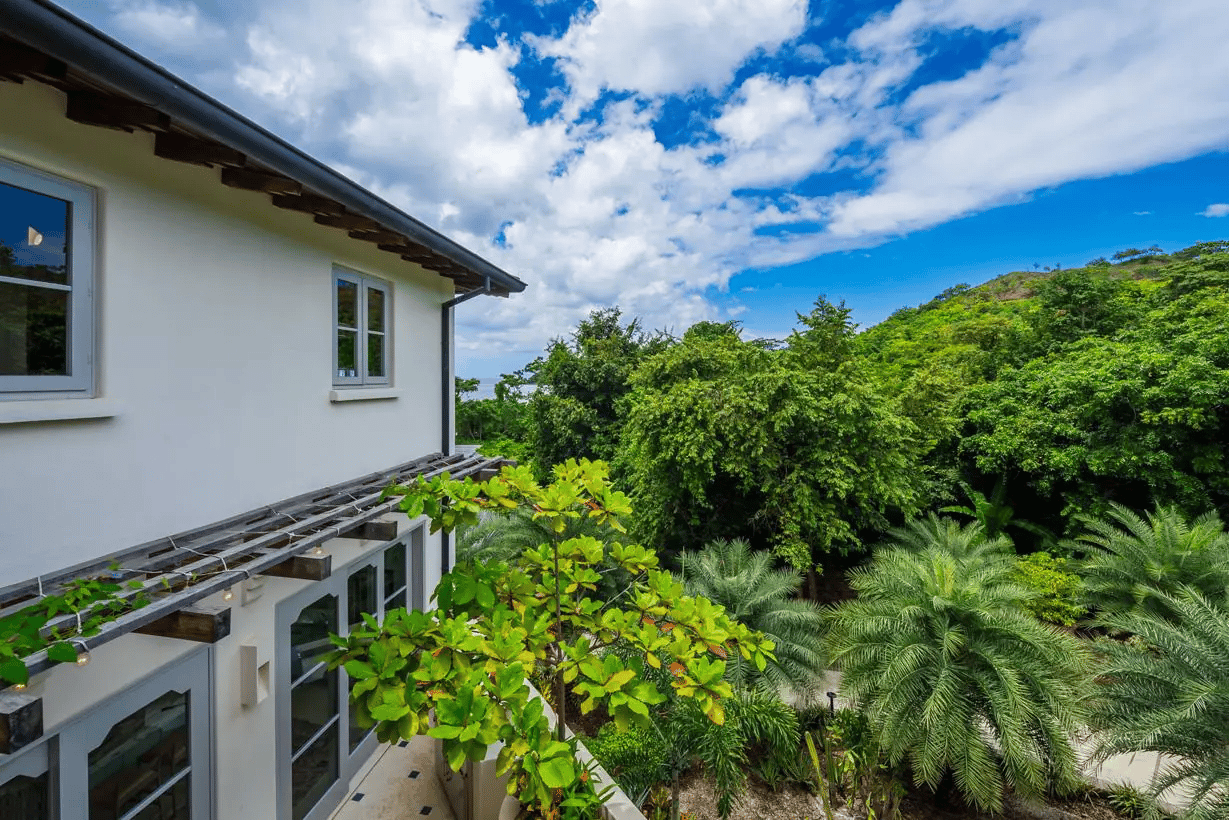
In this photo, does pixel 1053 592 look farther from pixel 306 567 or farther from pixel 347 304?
pixel 347 304

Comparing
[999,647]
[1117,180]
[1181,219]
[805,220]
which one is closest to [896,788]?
[999,647]

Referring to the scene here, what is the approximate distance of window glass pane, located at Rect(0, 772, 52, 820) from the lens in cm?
239

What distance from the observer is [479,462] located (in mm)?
6793

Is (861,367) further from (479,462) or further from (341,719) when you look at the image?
(341,719)

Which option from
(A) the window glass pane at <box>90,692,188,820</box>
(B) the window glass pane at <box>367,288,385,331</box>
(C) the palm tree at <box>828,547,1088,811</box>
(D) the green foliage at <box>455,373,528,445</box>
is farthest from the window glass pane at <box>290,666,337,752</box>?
(D) the green foliage at <box>455,373,528,445</box>

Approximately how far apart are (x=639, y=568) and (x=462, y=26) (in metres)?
7.74

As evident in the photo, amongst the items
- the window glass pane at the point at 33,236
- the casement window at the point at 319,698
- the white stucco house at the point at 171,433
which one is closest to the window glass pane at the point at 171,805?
the white stucco house at the point at 171,433

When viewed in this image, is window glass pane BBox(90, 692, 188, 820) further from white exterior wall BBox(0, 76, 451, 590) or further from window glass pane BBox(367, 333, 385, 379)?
window glass pane BBox(367, 333, 385, 379)

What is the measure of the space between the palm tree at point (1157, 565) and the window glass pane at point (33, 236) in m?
13.5

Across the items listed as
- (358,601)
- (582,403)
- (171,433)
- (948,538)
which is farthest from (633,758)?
(582,403)

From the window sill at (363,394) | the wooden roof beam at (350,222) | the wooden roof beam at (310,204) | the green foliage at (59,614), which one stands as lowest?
the green foliage at (59,614)

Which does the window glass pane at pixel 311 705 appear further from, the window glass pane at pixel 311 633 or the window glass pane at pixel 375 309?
the window glass pane at pixel 375 309

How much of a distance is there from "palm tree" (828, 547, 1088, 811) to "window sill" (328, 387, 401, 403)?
7263mm

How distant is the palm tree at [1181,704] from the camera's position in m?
5.54
